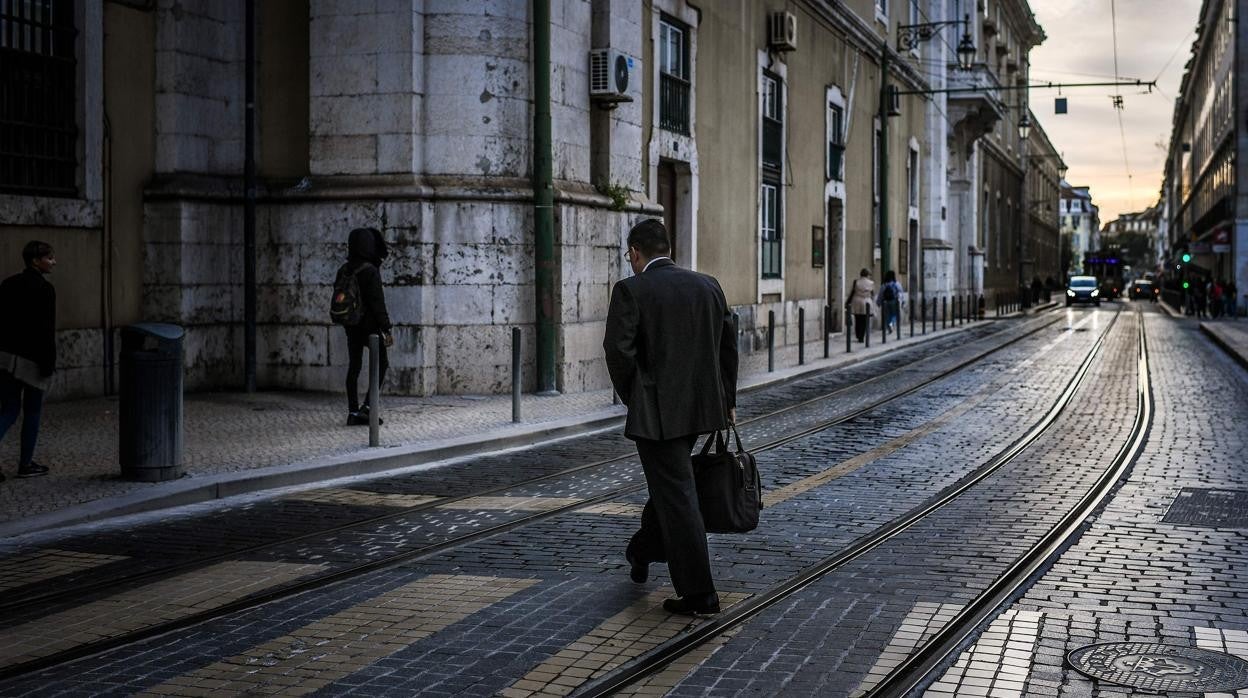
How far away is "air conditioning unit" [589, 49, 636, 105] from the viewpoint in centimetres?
1688

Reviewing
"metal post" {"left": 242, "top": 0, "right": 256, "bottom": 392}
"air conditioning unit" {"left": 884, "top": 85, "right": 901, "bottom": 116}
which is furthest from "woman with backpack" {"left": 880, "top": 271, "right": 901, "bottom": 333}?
"metal post" {"left": 242, "top": 0, "right": 256, "bottom": 392}

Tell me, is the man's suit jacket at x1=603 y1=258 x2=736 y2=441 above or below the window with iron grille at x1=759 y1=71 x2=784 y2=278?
below

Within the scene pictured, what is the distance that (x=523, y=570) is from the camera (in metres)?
6.63

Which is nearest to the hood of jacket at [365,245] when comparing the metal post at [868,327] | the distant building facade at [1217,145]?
the metal post at [868,327]

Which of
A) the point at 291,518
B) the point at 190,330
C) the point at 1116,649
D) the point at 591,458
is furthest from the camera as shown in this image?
the point at 190,330

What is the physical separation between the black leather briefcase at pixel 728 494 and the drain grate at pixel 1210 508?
136 inches

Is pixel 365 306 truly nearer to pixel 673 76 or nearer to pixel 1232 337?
pixel 673 76

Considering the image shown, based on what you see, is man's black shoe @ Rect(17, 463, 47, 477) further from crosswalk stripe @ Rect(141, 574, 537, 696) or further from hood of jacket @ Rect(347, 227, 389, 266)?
crosswalk stripe @ Rect(141, 574, 537, 696)

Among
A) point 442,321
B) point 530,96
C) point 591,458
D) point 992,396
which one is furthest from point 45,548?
point 992,396

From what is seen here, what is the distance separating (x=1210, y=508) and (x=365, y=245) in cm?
760

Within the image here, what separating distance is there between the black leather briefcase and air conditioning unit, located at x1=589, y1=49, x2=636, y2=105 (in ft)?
38.2

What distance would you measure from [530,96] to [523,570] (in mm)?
10189

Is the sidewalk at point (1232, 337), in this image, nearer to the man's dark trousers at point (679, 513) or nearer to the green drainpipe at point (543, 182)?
the green drainpipe at point (543, 182)

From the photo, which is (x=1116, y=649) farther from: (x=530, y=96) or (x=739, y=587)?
(x=530, y=96)
